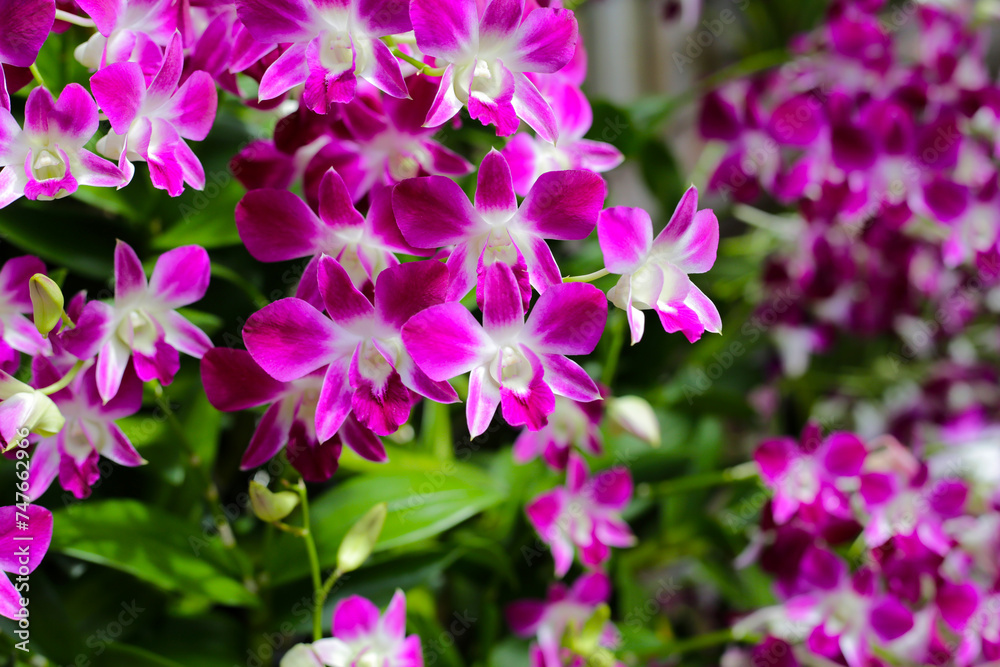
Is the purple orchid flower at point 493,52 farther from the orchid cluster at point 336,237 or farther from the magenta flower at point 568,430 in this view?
the magenta flower at point 568,430

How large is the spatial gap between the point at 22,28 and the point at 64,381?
0.58 ft

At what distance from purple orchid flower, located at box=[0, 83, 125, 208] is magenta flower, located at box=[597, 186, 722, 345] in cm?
24

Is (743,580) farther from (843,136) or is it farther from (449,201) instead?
(449,201)

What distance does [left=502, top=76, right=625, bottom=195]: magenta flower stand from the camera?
47 centimetres

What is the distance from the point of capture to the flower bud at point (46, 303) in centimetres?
36

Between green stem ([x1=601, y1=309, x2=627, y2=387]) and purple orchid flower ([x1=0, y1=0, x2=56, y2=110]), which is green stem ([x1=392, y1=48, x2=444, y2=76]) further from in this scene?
green stem ([x1=601, y1=309, x2=627, y2=387])

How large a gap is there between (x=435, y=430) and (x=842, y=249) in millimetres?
533

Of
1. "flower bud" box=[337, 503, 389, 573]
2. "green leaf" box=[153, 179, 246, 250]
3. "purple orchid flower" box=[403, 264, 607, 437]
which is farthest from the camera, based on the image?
"green leaf" box=[153, 179, 246, 250]

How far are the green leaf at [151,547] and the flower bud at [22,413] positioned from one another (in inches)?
5.3

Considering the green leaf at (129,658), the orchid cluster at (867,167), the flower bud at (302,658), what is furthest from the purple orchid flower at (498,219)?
the orchid cluster at (867,167)

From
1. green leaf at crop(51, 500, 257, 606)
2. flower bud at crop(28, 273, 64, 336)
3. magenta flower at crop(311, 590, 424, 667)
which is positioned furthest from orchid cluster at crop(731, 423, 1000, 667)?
flower bud at crop(28, 273, 64, 336)

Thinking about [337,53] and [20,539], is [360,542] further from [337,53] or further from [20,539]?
[337,53]

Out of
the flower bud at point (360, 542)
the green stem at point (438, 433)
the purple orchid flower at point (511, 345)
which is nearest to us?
the purple orchid flower at point (511, 345)

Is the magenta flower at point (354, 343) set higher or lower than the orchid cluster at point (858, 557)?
higher
